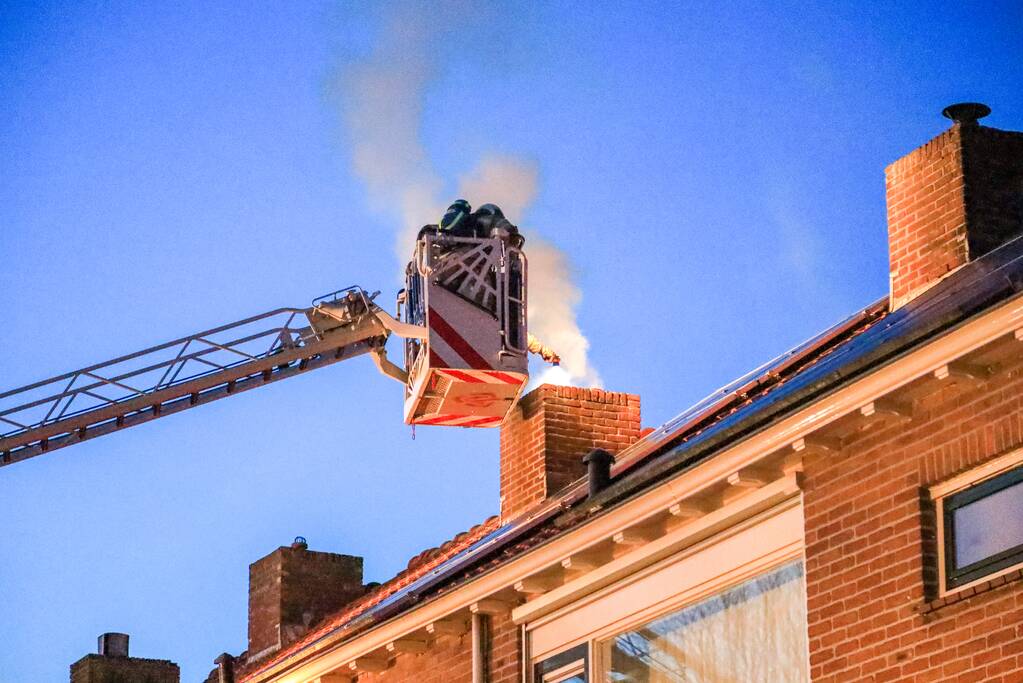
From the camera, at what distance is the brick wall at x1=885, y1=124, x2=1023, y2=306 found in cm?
1673

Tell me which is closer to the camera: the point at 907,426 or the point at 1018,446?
the point at 1018,446

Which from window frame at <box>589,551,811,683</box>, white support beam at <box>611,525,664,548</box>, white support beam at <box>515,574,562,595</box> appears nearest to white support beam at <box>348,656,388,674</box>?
white support beam at <box>515,574,562,595</box>

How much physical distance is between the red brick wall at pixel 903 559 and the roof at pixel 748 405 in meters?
0.44

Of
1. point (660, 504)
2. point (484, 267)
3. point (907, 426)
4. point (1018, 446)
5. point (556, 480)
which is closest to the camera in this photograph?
point (1018, 446)

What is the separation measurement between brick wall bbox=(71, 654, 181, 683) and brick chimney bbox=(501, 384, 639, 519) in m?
11.0

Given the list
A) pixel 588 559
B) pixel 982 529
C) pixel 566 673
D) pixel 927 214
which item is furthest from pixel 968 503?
pixel 927 214

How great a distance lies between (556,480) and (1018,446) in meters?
8.95

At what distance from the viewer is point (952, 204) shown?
1688 cm

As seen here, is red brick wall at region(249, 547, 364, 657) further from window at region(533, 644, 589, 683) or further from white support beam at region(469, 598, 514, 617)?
window at region(533, 644, 589, 683)

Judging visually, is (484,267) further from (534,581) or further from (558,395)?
(534,581)

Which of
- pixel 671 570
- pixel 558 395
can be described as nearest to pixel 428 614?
pixel 671 570

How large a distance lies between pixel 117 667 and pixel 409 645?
1375 centimetres

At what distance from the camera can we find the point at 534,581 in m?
15.5

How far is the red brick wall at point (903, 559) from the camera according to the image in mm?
11359
